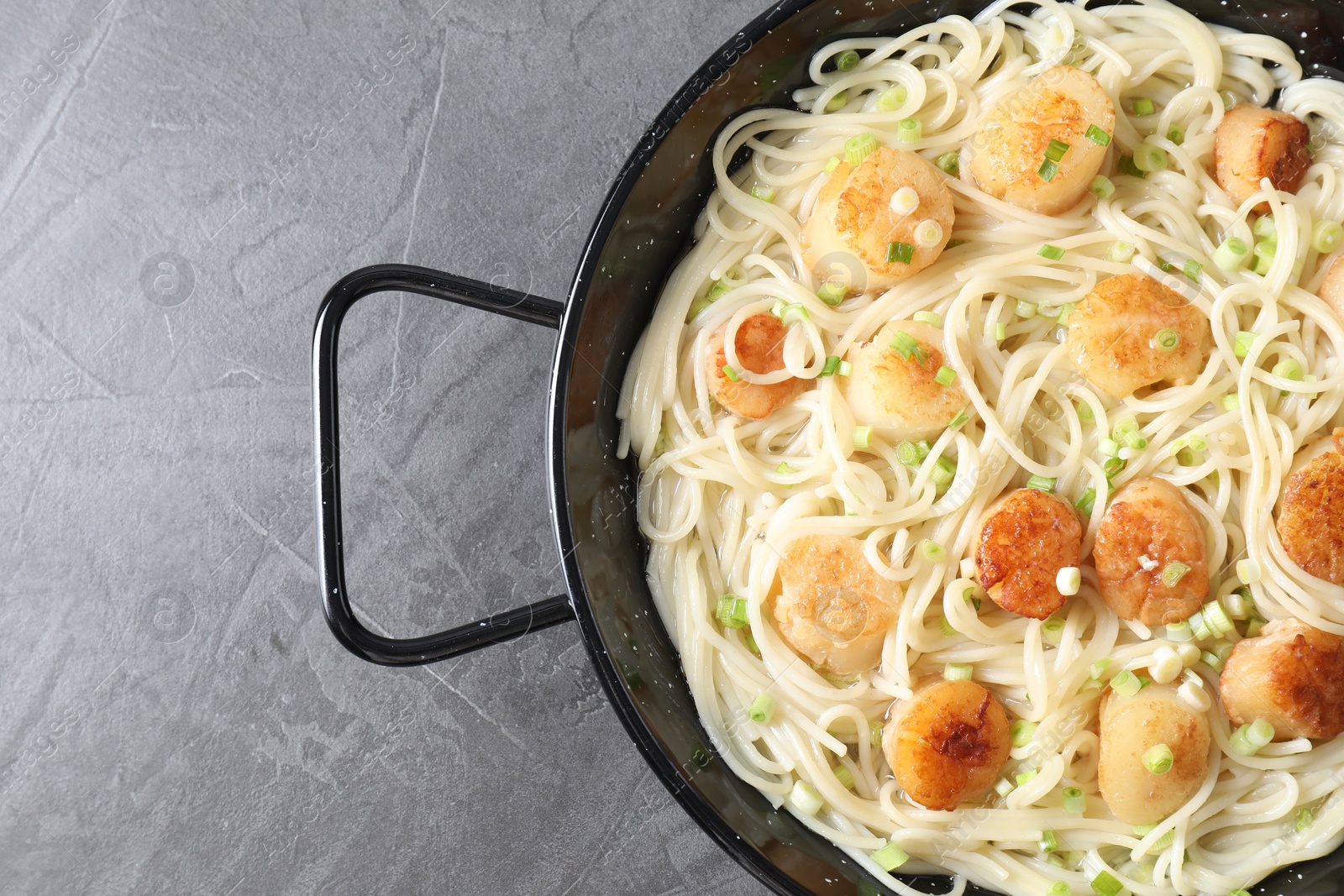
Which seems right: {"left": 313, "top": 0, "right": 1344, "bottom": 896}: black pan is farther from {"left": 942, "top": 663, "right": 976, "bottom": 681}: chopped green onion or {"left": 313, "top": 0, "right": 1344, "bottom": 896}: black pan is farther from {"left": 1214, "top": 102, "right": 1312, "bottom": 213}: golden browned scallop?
{"left": 942, "top": 663, "right": 976, "bottom": 681}: chopped green onion

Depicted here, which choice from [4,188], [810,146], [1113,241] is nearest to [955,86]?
[810,146]

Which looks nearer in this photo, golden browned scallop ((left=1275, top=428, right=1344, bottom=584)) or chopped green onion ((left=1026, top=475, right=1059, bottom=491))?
golden browned scallop ((left=1275, top=428, right=1344, bottom=584))

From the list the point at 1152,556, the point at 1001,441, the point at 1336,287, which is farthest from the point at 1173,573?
the point at 1336,287

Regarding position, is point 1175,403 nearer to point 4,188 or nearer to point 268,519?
point 268,519

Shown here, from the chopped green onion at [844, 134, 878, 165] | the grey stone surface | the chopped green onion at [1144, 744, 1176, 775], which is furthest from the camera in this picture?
the grey stone surface

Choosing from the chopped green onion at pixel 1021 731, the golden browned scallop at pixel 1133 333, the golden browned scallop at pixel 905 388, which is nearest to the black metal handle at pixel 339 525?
the golden browned scallop at pixel 905 388

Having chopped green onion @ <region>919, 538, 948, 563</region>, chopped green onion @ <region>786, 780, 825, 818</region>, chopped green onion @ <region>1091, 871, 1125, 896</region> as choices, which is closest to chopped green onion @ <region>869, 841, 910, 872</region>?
chopped green onion @ <region>786, 780, 825, 818</region>
